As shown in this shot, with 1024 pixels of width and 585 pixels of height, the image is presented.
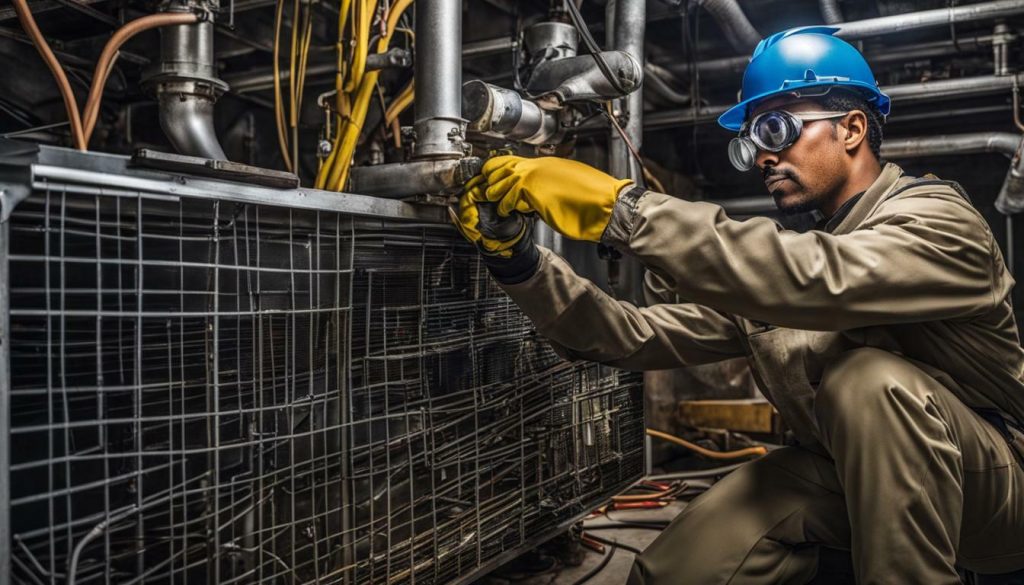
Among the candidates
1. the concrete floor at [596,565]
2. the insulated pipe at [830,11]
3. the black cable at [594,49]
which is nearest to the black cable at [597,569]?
the concrete floor at [596,565]

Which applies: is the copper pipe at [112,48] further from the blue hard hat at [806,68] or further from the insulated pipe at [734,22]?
the insulated pipe at [734,22]

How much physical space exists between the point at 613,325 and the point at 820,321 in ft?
1.64

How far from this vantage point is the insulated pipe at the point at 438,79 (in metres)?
1.67

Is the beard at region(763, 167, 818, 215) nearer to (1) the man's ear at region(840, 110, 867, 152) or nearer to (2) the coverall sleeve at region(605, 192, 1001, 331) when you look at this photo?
(1) the man's ear at region(840, 110, 867, 152)

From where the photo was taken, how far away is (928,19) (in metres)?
2.72

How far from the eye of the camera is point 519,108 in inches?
67.7

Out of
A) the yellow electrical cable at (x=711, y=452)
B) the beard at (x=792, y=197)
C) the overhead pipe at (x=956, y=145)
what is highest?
the overhead pipe at (x=956, y=145)

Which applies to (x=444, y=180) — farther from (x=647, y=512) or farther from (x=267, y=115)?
(x=267, y=115)

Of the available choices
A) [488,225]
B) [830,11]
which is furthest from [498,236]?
[830,11]

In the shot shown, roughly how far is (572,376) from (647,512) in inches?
38.1

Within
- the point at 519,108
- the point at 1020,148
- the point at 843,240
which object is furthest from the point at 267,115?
the point at 1020,148

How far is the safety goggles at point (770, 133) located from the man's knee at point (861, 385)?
0.46m

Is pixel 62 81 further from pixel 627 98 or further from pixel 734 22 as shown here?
pixel 734 22

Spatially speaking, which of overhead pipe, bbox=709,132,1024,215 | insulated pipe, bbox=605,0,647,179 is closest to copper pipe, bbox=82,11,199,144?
insulated pipe, bbox=605,0,647,179
